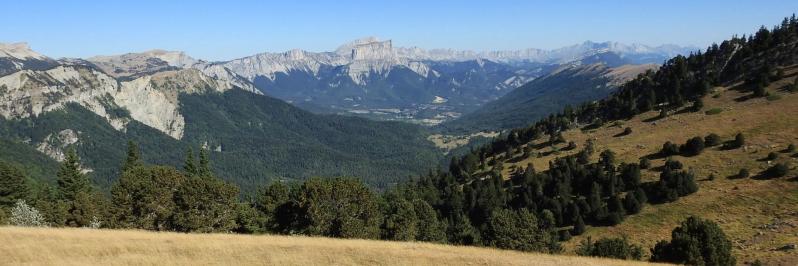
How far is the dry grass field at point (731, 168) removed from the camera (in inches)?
2601

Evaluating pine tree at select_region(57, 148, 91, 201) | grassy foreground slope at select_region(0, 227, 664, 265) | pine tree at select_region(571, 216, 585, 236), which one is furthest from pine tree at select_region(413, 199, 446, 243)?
pine tree at select_region(57, 148, 91, 201)

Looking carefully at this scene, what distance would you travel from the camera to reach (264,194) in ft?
253

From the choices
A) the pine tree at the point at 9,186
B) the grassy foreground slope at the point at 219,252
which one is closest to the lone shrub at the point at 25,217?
the pine tree at the point at 9,186

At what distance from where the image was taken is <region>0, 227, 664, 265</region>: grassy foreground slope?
32.8 m

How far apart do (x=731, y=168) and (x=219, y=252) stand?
83294 mm

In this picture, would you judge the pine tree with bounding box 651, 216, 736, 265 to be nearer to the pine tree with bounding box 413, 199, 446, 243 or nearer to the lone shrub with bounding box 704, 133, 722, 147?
the pine tree with bounding box 413, 199, 446, 243

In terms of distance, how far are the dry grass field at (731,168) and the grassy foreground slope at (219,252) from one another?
37.3 m

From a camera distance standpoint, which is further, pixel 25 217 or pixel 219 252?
pixel 25 217

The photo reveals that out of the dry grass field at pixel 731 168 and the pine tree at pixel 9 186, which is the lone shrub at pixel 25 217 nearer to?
the pine tree at pixel 9 186

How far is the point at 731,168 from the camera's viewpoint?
88500 mm

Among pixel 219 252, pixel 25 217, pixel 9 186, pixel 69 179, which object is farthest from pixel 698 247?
pixel 9 186

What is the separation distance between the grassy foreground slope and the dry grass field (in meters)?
37.3

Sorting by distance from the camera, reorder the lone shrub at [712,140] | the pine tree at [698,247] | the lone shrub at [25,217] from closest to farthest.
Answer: the pine tree at [698,247], the lone shrub at [25,217], the lone shrub at [712,140]

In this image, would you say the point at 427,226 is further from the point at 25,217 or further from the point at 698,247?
the point at 25,217
